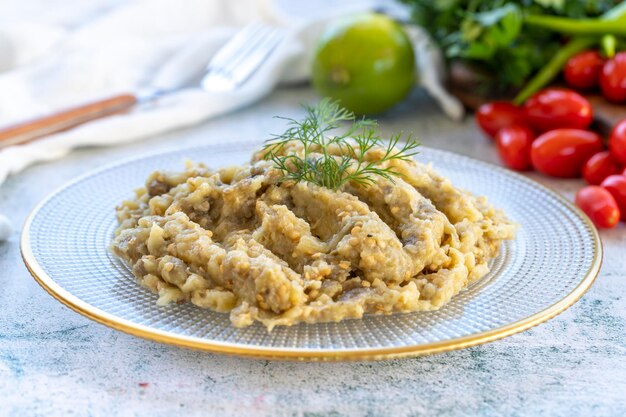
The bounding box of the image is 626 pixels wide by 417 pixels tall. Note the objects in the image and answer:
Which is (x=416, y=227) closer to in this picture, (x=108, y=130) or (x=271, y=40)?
(x=108, y=130)

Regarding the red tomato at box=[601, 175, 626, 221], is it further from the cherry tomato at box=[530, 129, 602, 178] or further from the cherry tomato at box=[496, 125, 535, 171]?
the cherry tomato at box=[496, 125, 535, 171]

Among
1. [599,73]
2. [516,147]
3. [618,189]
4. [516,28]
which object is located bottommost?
[516,147]

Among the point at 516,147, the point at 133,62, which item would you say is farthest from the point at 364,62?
the point at 133,62

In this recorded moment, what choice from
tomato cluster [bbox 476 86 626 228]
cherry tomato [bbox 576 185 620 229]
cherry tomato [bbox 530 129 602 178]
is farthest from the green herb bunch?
cherry tomato [bbox 576 185 620 229]

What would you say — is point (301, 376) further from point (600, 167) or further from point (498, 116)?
point (498, 116)

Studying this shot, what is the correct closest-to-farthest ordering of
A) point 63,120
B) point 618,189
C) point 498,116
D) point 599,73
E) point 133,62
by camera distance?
point 618,189 < point 63,120 < point 498,116 < point 599,73 < point 133,62

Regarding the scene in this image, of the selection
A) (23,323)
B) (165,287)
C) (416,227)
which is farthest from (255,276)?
(23,323)
